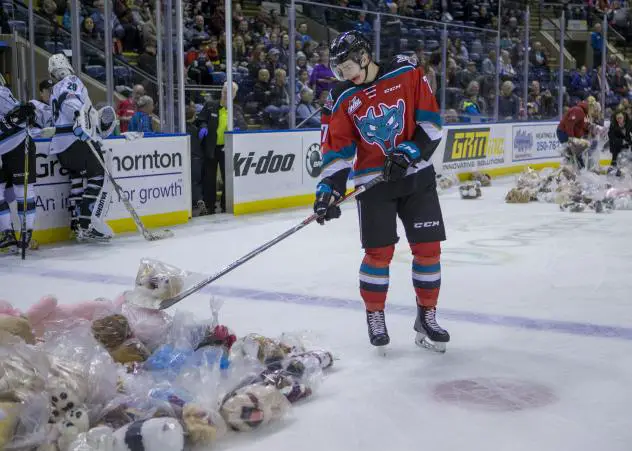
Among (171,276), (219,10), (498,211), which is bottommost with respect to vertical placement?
(498,211)

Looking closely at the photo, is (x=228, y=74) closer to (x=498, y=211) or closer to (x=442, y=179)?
(x=498, y=211)

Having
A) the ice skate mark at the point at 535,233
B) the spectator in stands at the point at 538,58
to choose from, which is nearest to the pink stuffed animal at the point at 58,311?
the ice skate mark at the point at 535,233

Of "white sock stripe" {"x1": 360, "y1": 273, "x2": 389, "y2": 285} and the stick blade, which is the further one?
the stick blade

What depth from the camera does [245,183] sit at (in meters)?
9.30

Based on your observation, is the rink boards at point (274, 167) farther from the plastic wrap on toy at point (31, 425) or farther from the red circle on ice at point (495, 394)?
the plastic wrap on toy at point (31, 425)

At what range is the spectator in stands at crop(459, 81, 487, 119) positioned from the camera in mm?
13578

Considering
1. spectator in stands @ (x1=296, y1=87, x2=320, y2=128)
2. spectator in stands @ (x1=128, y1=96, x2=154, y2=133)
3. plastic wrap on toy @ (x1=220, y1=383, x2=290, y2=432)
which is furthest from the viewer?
spectator in stands @ (x1=296, y1=87, x2=320, y2=128)

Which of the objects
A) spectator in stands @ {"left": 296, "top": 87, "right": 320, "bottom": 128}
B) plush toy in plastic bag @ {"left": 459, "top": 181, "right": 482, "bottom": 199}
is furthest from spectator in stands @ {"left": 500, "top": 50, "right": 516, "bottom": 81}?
spectator in stands @ {"left": 296, "top": 87, "right": 320, "bottom": 128}

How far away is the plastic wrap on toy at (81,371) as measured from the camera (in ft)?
8.88

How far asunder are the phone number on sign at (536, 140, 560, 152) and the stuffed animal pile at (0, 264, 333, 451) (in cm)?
1265

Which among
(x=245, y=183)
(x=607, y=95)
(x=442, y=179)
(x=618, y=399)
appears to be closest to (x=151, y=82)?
(x=245, y=183)

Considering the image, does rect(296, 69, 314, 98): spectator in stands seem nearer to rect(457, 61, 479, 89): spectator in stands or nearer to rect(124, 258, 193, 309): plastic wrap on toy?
rect(457, 61, 479, 89): spectator in stands

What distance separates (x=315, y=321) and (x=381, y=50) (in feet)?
24.5

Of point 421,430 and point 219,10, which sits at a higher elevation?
point 219,10
